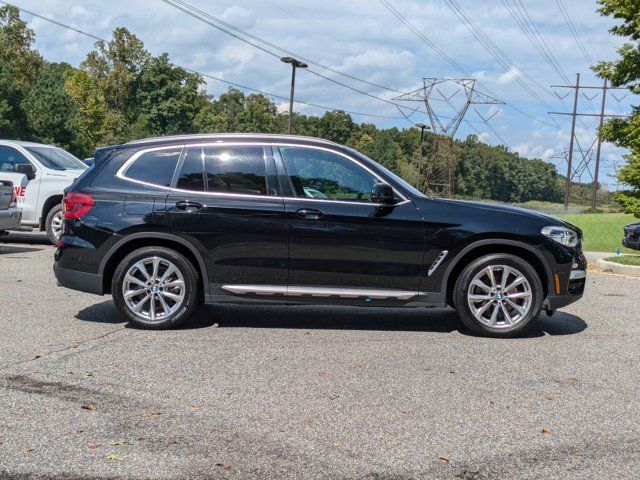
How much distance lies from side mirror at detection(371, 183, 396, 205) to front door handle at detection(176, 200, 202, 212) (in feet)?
5.43

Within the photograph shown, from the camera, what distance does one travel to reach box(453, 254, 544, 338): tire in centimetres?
688

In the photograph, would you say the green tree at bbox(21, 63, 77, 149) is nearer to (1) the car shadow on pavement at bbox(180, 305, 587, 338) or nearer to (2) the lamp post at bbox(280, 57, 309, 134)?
(2) the lamp post at bbox(280, 57, 309, 134)

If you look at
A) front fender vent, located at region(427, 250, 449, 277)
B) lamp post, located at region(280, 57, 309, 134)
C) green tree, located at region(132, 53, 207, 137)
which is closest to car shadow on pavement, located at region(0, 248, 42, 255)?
front fender vent, located at region(427, 250, 449, 277)

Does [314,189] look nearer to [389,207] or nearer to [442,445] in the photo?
[389,207]

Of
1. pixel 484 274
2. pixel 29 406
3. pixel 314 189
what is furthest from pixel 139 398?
pixel 484 274

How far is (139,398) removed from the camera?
4.76 meters

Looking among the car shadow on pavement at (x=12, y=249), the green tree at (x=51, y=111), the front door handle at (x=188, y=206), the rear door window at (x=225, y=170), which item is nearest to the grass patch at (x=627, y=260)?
the rear door window at (x=225, y=170)

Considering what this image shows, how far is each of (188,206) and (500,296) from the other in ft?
10.2

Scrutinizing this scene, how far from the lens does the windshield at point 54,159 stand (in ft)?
45.8

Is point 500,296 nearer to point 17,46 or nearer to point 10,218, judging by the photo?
point 10,218

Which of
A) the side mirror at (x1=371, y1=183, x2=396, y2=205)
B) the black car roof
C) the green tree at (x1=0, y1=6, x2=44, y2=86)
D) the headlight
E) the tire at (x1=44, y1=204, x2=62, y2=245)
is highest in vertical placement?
the green tree at (x1=0, y1=6, x2=44, y2=86)

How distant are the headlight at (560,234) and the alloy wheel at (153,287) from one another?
11.6 feet

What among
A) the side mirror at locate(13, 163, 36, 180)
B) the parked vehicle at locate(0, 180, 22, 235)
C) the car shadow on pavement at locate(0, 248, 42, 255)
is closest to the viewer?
the parked vehicle at locate(0, 180, 22, 235)

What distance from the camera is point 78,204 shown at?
701 centimetres
